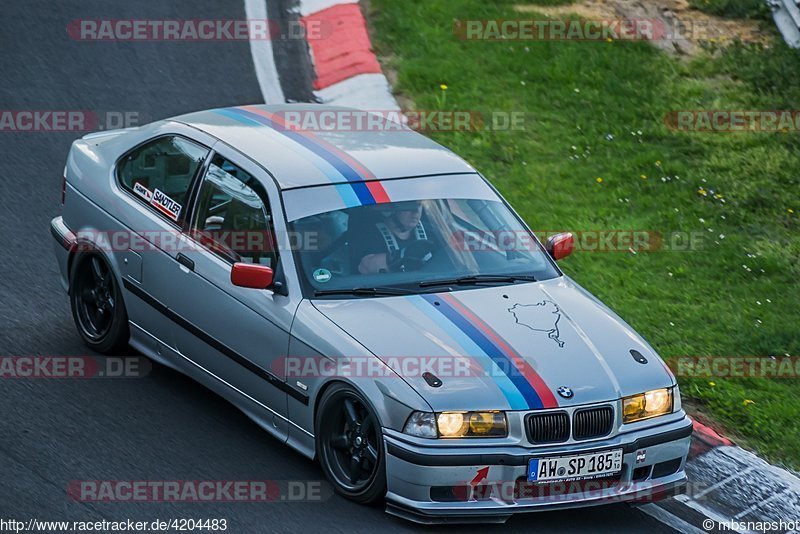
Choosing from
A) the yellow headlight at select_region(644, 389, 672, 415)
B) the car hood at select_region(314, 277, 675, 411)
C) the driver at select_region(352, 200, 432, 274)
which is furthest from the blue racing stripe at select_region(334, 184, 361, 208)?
the yellow headlight at select_region(644, 389, 672, 415)

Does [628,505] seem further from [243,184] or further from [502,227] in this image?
[243,184]

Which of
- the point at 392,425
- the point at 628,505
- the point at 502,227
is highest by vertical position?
the point at 502,227

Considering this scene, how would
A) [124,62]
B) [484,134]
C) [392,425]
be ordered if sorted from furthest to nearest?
[124,62] < [484,134] < [392,425]

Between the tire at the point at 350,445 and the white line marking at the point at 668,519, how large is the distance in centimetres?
152

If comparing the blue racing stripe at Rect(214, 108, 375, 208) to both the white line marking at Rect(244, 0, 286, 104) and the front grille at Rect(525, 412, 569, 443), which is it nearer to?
the front grille at Rect(525, 412, 569, 443)

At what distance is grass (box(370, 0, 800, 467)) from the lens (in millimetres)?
9133

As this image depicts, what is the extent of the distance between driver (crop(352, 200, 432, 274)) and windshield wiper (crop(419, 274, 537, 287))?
157 millimetres

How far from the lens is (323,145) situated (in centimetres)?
801

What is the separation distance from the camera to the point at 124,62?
13.6 meters

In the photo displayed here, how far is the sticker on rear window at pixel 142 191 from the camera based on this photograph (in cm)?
827

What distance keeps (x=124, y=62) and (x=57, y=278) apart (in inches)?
182

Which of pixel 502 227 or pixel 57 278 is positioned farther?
pixel 57 278

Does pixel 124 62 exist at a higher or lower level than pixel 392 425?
higher

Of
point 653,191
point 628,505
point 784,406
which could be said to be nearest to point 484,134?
point 653,191
